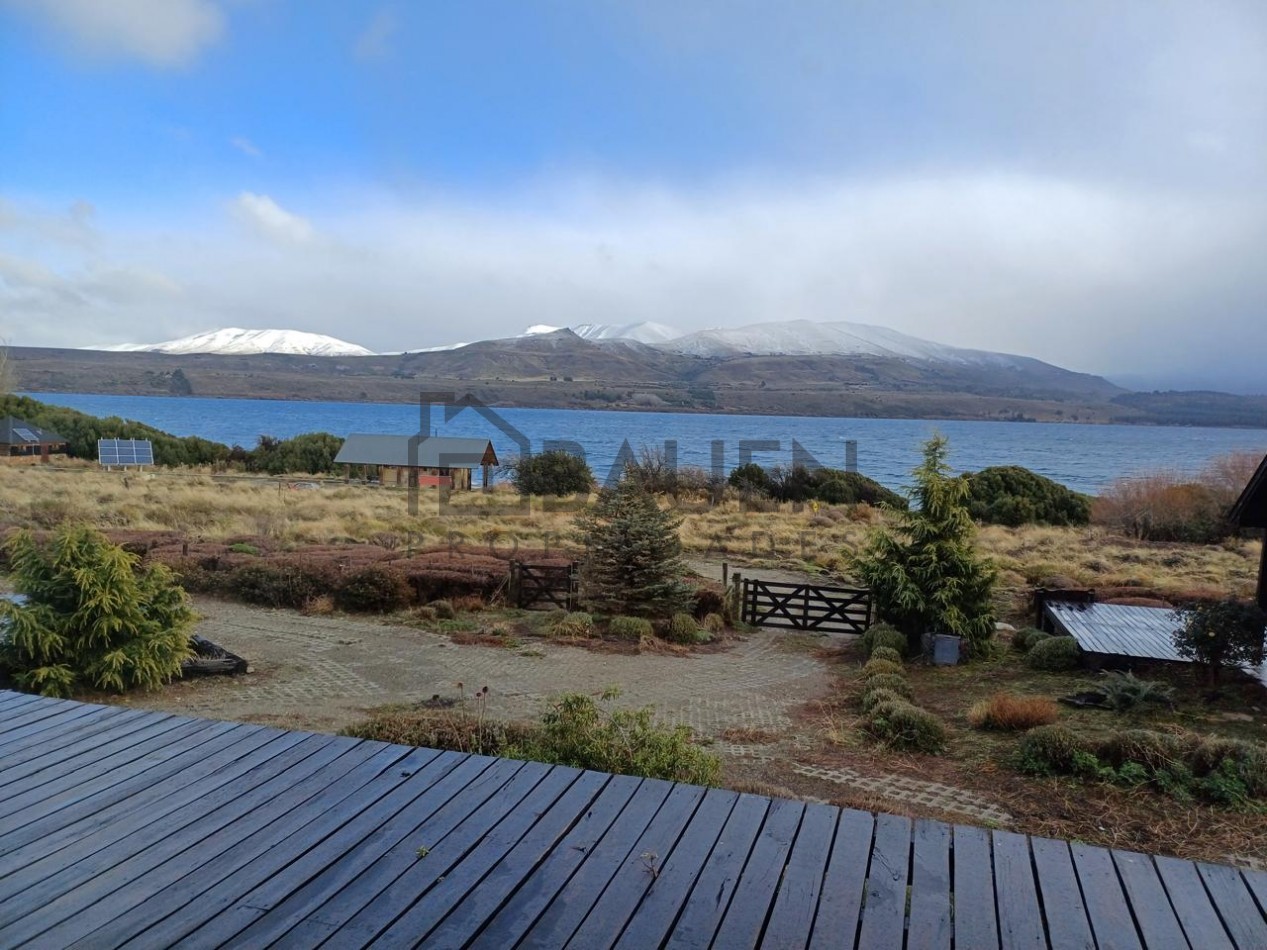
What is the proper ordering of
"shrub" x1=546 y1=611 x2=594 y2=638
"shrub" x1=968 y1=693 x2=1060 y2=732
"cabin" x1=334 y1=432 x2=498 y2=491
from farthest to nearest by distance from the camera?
"cabin" x1=334 y1=432 x2=498 y2=491 → "shrub" x1=546 y1=611 x2=594 y2=638 → "shrub" x1=968 y1=693 x2=1060 y2=732

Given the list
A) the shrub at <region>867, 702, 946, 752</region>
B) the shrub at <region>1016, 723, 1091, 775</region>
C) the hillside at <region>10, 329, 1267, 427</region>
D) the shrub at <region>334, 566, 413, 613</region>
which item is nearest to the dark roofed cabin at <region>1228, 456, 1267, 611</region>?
the shrub at <region>1016, 723, 1091, 775</region>

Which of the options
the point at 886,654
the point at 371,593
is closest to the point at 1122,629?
the point at 886,654

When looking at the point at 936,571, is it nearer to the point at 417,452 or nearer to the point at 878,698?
the point at 878,698

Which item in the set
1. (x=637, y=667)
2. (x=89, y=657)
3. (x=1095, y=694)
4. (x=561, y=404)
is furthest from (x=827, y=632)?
(x=561, y=404)

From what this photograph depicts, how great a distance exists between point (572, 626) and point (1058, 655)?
7.92m

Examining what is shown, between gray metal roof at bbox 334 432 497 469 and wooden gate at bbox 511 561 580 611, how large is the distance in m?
27.2

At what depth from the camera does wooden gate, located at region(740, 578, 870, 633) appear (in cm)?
1686

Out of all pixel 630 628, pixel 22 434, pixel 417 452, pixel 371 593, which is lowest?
pixel 630 628

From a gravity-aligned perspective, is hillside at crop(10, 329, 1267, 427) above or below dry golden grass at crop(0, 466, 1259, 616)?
above

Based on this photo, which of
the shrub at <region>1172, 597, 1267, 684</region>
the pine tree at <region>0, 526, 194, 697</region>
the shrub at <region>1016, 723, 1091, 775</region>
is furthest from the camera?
the shrub at <region>1172, 597, 1267, 684</region>

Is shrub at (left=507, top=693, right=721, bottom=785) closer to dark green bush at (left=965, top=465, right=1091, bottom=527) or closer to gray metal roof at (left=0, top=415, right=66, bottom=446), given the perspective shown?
dark green bush at (left=965, top=465, right=1091, bottom=527)

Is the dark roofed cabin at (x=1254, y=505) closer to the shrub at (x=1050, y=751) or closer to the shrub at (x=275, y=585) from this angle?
the shrub at (x=1050, y=751)

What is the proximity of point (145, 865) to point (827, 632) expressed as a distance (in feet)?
49.4

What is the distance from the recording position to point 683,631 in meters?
15.7
